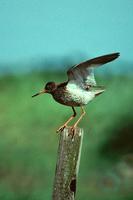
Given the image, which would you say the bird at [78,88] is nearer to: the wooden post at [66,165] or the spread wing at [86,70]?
the spread wing at [86,70]

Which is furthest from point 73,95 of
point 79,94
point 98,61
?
point 98,61

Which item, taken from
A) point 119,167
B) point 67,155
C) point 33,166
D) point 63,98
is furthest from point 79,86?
point 119,167

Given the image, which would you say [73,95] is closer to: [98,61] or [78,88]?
[78,88]

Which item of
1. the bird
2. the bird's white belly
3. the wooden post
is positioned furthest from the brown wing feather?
the wooden post

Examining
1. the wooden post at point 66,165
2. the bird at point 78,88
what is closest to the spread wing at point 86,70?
the bird at point 78,88

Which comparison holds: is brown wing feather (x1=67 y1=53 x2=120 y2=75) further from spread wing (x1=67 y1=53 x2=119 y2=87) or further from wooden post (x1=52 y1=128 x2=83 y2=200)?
wooden post (x1=52 y1=128 x2=83 y2=200)
